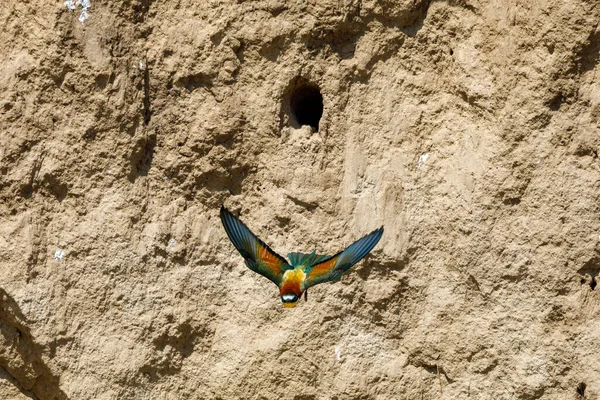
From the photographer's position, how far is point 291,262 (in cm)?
255

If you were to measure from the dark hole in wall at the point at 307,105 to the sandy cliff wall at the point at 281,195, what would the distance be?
4cm

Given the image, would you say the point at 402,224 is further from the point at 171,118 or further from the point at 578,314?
the point at 171,118

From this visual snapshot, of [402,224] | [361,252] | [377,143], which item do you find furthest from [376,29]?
[361,252]

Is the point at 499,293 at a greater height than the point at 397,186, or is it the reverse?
the point at 397,186

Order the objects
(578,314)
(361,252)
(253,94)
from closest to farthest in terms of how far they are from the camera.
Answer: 1. (361,252)
2. (578,314)
3. (253,94)

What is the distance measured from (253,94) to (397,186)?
445 millimetres

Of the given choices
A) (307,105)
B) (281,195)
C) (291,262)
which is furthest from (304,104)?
(291,262)

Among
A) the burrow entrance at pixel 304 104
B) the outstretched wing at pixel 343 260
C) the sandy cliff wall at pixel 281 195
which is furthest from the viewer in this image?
the burrow entrance at pixel 304 104

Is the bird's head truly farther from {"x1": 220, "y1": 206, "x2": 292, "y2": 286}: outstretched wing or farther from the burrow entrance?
the burrow entrance

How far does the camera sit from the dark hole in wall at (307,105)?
2904mm

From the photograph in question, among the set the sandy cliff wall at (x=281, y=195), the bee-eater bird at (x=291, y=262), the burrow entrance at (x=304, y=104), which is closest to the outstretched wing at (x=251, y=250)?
the bee-eater bird at (x=291, y=262)

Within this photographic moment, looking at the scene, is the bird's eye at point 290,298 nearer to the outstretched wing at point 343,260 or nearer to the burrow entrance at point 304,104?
the outstretched wing at point 343,260

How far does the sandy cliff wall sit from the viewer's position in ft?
8.96

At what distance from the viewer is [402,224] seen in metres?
2.80
